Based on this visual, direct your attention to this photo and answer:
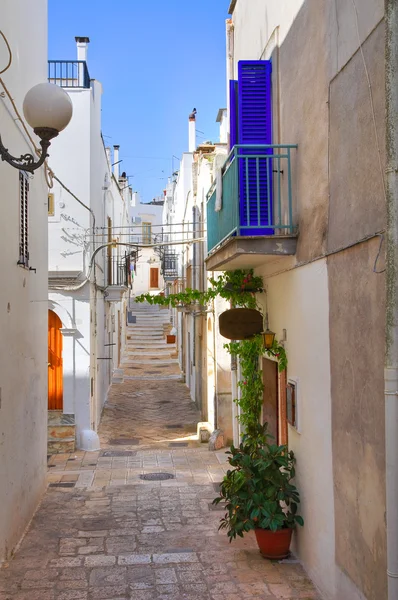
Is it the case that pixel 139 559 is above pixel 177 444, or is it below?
above

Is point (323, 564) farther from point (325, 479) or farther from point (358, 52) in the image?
point (358, 52)

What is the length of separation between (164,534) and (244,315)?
9.93ft

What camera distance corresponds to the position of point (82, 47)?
16688mm

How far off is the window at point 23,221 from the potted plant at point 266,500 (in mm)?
3844

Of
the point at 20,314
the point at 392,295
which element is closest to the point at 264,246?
the point at 392,295

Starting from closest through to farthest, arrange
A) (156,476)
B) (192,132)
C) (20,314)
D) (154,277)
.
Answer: (20,314) < (156,476) < (192,132) < (154,277)


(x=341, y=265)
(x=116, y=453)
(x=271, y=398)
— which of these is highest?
(x=341, y=265)

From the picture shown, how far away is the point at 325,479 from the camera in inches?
239

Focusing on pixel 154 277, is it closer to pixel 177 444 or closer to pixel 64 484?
pixel 177 444

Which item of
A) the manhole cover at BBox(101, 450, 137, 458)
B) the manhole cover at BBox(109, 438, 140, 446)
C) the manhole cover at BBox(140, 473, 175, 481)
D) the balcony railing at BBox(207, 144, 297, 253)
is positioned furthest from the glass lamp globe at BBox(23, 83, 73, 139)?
the manhole cover at BBox(109, 438, 140, 446)

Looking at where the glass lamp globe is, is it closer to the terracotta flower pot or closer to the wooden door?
the terracotta flower pot

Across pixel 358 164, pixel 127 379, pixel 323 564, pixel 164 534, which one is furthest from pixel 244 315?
pixel 127 379

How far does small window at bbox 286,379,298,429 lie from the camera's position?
713 centimetres

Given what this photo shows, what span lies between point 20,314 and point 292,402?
3.62 meters
